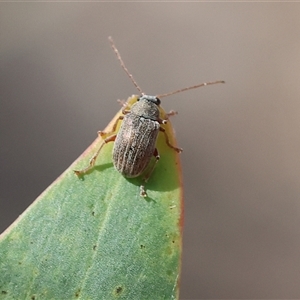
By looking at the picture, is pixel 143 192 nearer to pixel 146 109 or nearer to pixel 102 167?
pixel 102 167

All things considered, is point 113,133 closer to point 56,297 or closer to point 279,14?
point 56,297

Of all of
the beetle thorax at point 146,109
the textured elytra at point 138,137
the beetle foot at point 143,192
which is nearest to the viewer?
the beetle foot at point 143,192

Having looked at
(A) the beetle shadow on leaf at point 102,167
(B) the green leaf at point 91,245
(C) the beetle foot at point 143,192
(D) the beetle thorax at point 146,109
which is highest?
(D) the beetle thorax at point 146,109

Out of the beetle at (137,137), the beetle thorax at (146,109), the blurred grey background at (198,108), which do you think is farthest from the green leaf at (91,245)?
the blurred grey background at (198,108)

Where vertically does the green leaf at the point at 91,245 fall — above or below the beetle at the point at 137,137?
below

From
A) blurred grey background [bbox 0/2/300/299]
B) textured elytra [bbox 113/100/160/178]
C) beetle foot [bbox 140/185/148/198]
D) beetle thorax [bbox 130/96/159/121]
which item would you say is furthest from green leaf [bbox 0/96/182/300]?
blurred grey background [bbox 0/2/300/299]

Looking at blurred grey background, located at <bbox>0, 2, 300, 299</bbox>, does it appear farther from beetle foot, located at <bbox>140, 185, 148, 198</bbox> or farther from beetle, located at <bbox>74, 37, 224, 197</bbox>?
beetle foot, located at <bbox>140, 185, 148, 198</bbox>

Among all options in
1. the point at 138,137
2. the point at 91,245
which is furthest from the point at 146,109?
the point at 91,245

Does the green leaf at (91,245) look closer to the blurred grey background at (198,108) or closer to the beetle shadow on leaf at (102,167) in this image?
the beetle shadow on leaf at (102,167)
